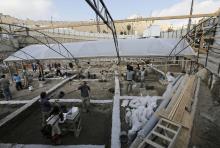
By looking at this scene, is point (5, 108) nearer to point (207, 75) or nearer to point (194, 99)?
point (194, 99)

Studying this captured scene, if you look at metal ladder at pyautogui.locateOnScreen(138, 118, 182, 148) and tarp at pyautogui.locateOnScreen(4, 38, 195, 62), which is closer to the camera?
metal ladder at pyautogui.locateOnScreen(138, 118, 182, 148)

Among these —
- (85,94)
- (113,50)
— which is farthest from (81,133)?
(113,50)

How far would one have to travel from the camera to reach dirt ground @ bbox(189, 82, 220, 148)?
5.53 meters

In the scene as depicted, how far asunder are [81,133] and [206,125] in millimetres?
5113

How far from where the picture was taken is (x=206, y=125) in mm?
6539

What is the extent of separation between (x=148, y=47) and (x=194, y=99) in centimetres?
631

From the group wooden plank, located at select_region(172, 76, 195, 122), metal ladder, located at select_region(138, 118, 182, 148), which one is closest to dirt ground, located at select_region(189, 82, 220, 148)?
wooden plank, located at select_region(172, 76, 195, 122)

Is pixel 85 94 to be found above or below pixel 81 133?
above

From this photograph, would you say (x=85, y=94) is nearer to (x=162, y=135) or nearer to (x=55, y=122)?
(x=55, y=122)

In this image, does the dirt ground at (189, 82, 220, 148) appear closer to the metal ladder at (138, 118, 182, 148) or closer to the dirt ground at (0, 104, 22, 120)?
the metal ladder at (138, 118, 182, 148)

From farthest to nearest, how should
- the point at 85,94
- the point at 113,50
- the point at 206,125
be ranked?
the point at 113,50 → the point at 85,94 → the point at 206,125

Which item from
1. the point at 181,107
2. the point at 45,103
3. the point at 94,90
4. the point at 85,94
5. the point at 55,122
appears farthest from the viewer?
the point at 94,90

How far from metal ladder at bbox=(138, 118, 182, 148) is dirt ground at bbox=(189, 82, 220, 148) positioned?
43.4 inches

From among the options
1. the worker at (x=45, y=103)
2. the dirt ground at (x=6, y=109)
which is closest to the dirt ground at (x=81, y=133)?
the worker at (x=45, y=103)
